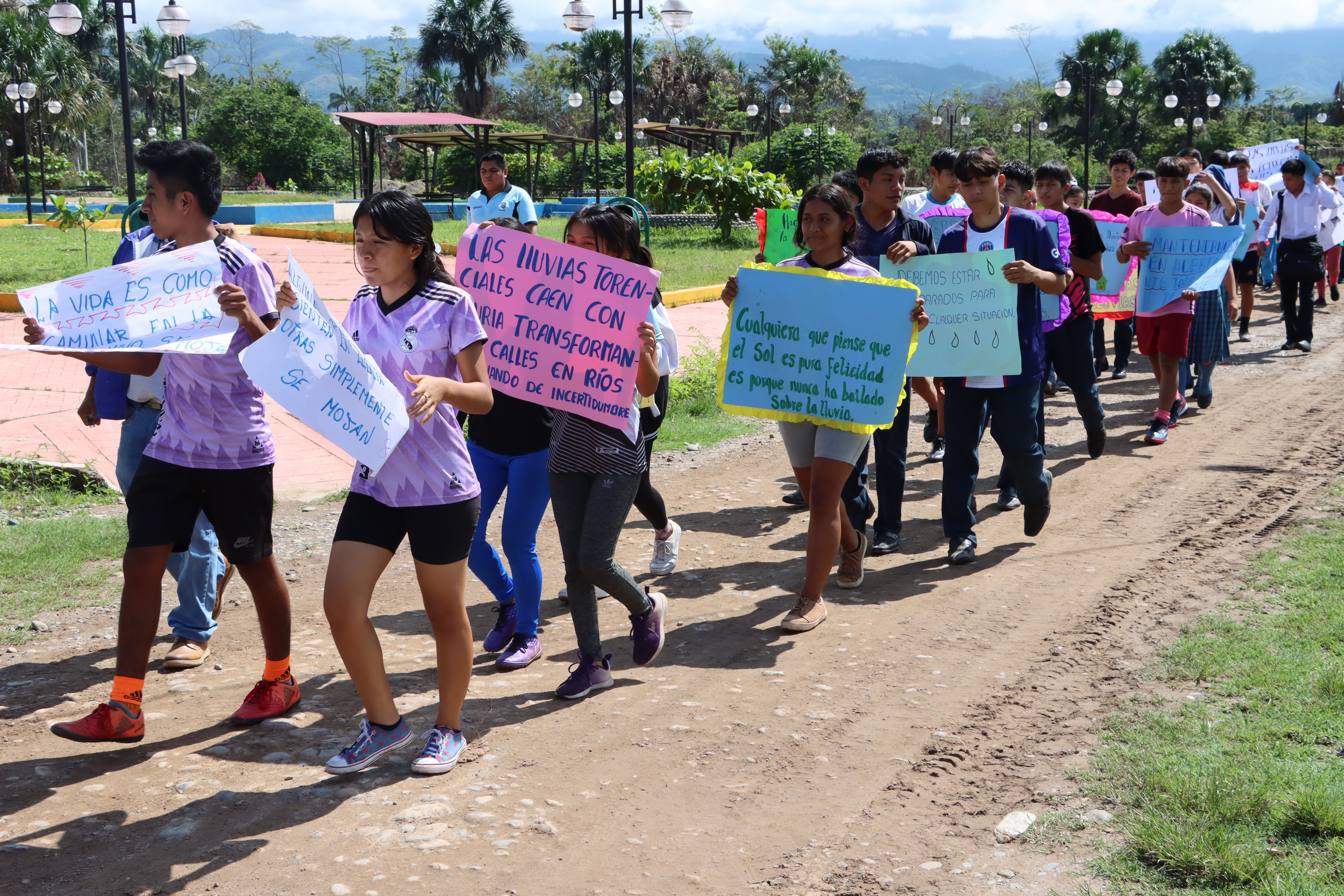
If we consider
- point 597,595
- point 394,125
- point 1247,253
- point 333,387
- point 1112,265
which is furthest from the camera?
point 394,125

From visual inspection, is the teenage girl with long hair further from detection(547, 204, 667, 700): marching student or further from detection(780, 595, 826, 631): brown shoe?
detection(780, 595, 826, 631): brown shoe

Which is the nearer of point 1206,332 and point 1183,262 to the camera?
point 1183,262

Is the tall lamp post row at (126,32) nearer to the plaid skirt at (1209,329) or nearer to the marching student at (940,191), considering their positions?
the marching student at (940,191)

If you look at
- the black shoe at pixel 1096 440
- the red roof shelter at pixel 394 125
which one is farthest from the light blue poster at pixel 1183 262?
the red roof shelter at pixel 394 125

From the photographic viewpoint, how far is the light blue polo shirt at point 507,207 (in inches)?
372

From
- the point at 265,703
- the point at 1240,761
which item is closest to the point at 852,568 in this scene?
the point at 1240,761

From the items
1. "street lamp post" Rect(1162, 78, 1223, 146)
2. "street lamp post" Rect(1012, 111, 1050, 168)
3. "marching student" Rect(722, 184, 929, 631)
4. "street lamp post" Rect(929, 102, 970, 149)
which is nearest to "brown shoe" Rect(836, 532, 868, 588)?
"marching student" Rect(722, 184, 929, 631)

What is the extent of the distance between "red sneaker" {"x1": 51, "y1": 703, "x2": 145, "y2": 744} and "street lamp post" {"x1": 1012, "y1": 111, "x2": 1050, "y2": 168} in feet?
160

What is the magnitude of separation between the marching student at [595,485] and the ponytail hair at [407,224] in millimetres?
847

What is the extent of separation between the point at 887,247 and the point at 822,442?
1387mm

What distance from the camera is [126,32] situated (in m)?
14.2

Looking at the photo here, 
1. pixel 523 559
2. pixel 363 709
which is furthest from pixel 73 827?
pixel 523 559

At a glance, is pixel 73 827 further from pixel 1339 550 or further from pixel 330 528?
pixel 1339 550

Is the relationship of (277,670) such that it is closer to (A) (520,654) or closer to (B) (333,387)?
(A) (520,654)
